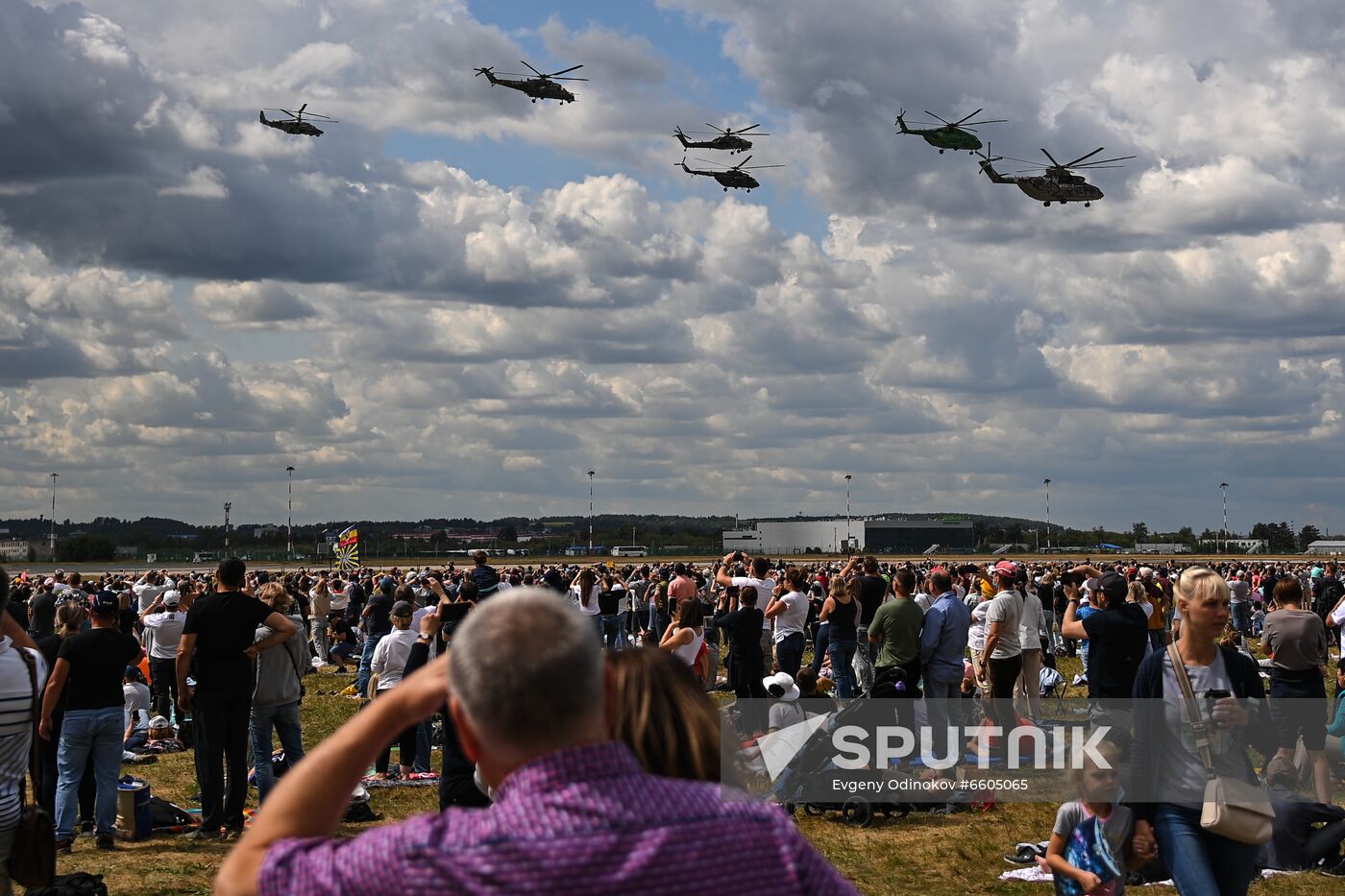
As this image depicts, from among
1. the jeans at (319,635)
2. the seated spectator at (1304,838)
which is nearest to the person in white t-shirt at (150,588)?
the jeans at (319,635)

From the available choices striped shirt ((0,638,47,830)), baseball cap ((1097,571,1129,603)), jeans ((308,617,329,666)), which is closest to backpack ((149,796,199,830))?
striped shirt ((0,638,47,830))

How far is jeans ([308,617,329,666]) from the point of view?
22797 mm

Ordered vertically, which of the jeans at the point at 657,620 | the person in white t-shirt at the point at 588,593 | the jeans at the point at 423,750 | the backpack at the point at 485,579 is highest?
the backpack at the point at 485,579

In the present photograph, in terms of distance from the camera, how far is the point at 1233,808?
470cm

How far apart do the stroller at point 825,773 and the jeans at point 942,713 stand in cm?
93

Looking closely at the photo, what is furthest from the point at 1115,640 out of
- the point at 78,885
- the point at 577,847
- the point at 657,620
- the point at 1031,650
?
the point at 657,620

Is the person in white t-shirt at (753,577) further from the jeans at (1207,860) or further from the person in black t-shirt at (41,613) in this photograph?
the jeans at (1207,860)

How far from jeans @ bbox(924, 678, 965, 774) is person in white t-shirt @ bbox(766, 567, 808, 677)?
2.69 m

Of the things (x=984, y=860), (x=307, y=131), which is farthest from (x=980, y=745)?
(x=307, y=131)

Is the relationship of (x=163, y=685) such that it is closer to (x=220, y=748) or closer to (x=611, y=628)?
(x=220, y=748)

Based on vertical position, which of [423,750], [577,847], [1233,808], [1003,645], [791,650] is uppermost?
[577,847]

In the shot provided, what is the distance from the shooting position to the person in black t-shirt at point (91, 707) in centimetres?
862

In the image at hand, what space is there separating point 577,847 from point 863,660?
1288cm

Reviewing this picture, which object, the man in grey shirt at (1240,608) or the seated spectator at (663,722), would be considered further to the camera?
the man in grey shirt at (1240,608)
